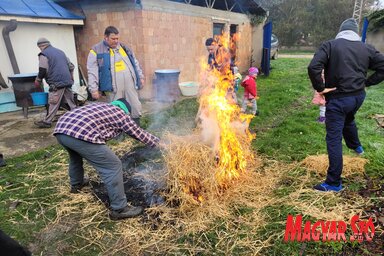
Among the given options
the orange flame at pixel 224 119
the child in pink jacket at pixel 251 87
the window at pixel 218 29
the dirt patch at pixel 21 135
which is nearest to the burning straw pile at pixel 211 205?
the orange flame at pixel 224 119

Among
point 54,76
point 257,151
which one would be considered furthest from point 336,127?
point 54,76

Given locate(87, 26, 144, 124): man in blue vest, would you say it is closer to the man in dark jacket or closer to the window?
the man in dark jacket

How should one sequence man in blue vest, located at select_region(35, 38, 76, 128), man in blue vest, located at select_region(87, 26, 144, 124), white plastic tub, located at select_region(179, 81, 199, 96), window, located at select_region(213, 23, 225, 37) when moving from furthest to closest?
window, located at select_region(213, 23, 225, 37) < white plastic tub, located at select_region(179, 81, 199, 96) < man in blue vest, located at select_region(35, 38, 76, 128) < man in blue vest, located at select_region(87, 26, 144, 124)

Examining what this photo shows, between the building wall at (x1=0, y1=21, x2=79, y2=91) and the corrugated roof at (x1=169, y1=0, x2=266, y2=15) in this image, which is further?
the corrugated roof at (x1=169, y1=0, x2=266, y2=15)

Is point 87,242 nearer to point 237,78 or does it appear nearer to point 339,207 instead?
point 339,207

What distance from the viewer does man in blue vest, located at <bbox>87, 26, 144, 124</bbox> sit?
5273 millimetres

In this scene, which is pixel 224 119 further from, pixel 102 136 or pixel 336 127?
pixel 102 136

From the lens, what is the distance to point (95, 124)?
3.18 metres

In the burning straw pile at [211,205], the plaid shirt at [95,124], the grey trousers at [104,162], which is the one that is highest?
the plaid shirt at [95,124]

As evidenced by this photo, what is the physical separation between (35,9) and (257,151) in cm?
792

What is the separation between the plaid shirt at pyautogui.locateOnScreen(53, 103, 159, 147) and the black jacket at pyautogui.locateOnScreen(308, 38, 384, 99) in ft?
7.81

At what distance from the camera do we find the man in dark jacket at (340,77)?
11.3 ft

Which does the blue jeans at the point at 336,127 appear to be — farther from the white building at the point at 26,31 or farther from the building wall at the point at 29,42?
the building wall at the point at 29,42

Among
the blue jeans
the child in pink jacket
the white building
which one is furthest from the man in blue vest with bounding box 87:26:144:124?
the white building
